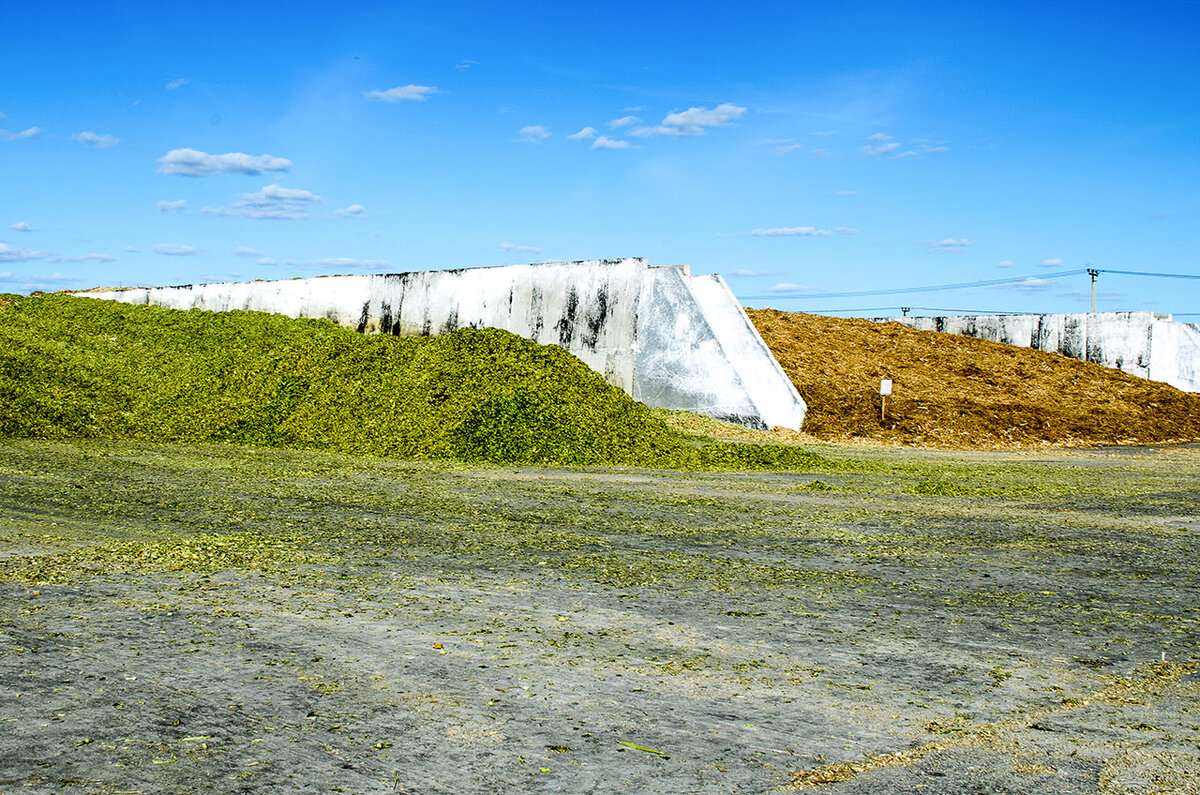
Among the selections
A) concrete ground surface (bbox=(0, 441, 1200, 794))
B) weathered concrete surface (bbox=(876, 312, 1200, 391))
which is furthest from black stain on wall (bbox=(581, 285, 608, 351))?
weathered concrete surface (bbox=(876, 312, 1200, 391))

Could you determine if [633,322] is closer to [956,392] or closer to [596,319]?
[596,319]

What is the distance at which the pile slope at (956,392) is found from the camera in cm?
2005

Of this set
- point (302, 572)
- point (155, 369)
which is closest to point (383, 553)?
point (302, 572)

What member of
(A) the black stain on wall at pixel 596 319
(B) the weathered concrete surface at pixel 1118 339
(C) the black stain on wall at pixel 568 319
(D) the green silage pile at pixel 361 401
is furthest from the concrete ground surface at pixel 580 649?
(B) the weathered concrete surface at pixel 1118 339

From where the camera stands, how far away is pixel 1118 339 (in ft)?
101

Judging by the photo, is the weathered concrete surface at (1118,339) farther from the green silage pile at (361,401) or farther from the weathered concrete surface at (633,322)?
the green silage pile at (361,401)

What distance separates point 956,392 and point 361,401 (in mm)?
14741

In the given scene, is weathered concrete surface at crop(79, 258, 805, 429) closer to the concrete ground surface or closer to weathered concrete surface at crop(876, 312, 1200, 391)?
the concrete ground surface

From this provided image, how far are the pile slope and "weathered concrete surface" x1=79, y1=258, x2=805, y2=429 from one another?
1.73 m

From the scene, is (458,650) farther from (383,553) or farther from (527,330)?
(527,330)

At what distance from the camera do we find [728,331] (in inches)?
791

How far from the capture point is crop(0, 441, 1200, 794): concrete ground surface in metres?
2.83

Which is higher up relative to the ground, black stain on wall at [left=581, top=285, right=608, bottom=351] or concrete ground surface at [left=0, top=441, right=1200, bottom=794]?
black stain on wall at [left=581, top=285, right=608, bottom=351]

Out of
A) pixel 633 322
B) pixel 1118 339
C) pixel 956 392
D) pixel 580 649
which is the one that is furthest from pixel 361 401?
pixel 1118 339
